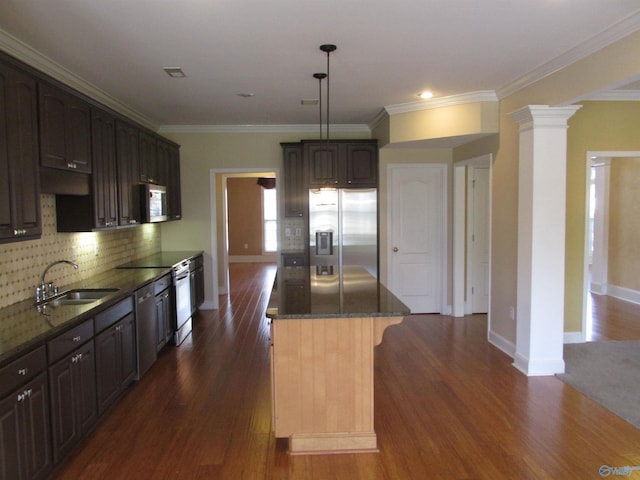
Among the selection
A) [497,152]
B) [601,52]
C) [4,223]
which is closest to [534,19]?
[601,52]

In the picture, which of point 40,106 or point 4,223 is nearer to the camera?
point 4,223

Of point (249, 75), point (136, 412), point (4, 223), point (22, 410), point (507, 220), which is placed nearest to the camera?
point (22, 410)

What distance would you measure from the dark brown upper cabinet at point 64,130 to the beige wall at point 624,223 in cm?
723

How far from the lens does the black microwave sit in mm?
4785

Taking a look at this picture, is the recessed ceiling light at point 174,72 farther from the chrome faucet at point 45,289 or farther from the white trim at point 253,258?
the white trim at point 253,258

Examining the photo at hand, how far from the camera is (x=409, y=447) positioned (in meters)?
2.81

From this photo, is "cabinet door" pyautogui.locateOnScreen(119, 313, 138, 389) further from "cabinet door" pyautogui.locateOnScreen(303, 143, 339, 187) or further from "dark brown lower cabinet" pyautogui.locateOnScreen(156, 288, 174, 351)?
"cabinet door" pyautogui.locateOnScreen(303, 143, 339, 187)

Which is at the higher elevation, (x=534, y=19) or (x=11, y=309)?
(x=534, y=19)

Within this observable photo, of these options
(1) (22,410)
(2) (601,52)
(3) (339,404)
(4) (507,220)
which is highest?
(2) (601,52)

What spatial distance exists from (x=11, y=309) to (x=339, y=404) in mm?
2216

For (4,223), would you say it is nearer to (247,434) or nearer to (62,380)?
(62,380)

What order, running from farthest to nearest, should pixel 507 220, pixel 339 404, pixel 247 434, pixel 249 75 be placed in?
1. pixel 507 220
2. pixel 249 75
3. pixel 247 434
4. pixel 339 404

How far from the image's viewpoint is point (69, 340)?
8.52ft

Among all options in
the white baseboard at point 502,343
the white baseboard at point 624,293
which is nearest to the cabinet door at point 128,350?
the white baseboard at point 502,343
